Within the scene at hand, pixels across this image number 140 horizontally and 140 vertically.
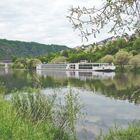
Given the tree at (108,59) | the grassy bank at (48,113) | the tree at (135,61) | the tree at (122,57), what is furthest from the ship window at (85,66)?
the grassy bank at (48,113)

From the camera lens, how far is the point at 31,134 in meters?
12.3

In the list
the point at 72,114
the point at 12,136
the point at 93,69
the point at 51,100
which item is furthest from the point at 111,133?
the point at 93,69

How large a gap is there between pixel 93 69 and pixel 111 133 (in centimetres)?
12508

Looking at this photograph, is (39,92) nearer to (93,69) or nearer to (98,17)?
(98,17)

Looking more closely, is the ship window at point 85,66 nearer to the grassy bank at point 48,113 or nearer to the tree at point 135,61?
the tree at point 135,61

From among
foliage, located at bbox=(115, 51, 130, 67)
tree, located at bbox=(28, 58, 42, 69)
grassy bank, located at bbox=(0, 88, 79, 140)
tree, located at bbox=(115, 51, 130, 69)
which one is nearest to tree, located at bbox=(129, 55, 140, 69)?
tree, located at bbox=(115, 51, 130, 69)

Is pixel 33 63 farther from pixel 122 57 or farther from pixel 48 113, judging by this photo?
pixel 48 113

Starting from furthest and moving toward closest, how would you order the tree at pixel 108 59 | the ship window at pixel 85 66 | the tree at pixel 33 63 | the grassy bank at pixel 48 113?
1. the tree at pixel 33 63
2. the ship window at pixel 85 66
3. the tree at pixel 108 59
4. the grassy bank at pixel 48 113

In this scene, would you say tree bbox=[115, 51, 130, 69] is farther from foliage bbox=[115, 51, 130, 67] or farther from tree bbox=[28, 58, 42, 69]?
tree bbox=[28, 58, 42, 69]

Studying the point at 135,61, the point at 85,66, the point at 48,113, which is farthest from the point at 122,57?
the point at 48,113

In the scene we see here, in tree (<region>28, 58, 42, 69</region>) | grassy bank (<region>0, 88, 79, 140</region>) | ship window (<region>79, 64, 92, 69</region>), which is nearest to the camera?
grassy bank (<region>0, 88, 79, 140</region>)

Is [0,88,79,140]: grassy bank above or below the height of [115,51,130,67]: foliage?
below

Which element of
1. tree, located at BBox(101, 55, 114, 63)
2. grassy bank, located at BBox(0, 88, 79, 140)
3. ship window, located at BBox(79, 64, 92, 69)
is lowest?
ship window, located at BBox(79, 64, 92, 69)

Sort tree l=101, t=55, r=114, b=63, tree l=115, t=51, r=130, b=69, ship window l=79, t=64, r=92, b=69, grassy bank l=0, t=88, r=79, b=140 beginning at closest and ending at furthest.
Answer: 1. grassy bank l=0, t=88, r=79, b=140
2. tree l=115, t=51, r=130, b=69
3. tree l=101, t=55, r=114, b=63
4. ship window l=79, t=64, r=92, b=69
